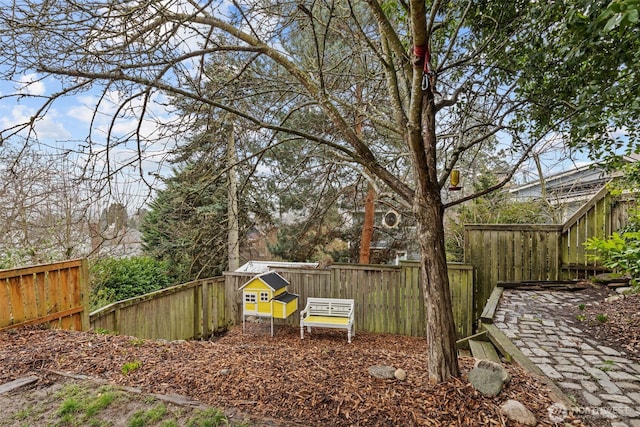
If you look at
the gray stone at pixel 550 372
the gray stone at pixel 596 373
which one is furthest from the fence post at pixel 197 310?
the gray stone at pixel 596 373

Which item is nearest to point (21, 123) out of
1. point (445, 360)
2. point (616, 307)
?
point (445, 360)

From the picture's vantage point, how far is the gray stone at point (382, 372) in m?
2.38

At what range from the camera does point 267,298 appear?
5.75 m

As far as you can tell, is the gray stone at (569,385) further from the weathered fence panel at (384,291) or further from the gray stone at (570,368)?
the weathered fence panel at (384,291)

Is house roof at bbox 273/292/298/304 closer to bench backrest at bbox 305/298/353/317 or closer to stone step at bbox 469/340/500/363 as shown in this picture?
bench backrest at bbox 305/298/353/317

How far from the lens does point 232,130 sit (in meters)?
3.79

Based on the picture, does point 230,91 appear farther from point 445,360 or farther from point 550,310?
point 550,310

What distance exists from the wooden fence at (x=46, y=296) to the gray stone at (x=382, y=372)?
3.57m

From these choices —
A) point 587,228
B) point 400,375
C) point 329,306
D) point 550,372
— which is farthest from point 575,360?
point 329,306

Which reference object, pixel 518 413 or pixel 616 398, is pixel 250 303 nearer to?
pixel 518 413

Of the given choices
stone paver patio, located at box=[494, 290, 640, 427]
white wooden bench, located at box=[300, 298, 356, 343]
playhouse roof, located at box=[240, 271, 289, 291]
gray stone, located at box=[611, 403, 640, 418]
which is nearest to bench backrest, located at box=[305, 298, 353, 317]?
white wooden bench, located at box=[300, 298, 356, 343]

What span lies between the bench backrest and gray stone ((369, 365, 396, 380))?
3327 millimetres

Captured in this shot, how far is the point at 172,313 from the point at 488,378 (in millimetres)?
5109

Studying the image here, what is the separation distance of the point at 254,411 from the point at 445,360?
125 centimetres
